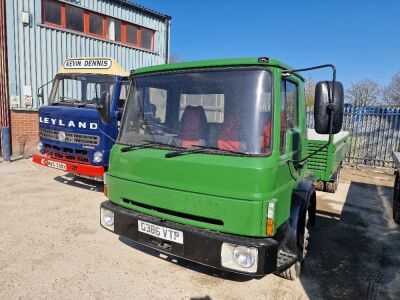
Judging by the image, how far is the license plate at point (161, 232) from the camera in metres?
2.94

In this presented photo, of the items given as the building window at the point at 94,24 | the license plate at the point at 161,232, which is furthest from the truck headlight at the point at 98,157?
the building window at the point at 94,24

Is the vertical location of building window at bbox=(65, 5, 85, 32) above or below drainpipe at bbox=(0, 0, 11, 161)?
above

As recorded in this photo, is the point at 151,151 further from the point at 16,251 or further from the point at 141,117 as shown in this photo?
the point at 16,251

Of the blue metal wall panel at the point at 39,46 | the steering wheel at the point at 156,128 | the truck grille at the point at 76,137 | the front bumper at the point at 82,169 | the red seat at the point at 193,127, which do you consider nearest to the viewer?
the red seat at the point at 193,127

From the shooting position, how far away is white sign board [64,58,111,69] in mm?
6863

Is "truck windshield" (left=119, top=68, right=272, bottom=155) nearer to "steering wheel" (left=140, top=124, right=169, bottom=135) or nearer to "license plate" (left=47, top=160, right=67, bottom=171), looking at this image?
"steering wheel" (left=140, top=124, right=169, bottom=135)

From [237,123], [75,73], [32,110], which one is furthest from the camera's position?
[32,110]

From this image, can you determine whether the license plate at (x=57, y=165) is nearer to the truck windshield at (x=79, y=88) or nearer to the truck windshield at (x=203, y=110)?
the truck windshield at (x=79, y=88)

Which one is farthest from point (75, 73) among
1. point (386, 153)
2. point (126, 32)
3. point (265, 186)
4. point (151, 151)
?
point (386, 153)

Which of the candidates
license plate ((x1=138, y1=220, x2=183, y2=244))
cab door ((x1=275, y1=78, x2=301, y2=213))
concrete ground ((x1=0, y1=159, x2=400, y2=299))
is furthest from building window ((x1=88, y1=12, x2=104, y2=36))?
license plate ((x1=138, y1=220, x2=183, y2=244))

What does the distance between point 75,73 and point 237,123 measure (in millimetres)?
5579

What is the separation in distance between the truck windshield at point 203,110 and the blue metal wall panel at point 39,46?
22.6 ft

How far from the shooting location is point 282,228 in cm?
297

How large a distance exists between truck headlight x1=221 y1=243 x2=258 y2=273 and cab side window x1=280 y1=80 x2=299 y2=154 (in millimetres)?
919
